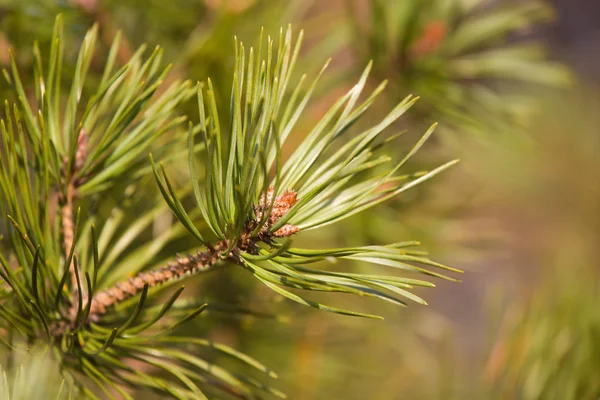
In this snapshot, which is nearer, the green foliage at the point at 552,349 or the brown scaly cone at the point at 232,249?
the brown scaly cone at the point at 232,249

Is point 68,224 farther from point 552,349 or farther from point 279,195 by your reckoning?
point 552,349

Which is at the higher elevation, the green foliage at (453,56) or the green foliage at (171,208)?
the green foliage at (453,56)

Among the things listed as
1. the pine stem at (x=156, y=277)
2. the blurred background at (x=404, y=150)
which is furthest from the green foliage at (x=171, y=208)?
the blurred background at (x=404, y=150)

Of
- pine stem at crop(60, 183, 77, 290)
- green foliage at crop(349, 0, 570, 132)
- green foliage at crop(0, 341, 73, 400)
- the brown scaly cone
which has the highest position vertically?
green foliage at crop(349, 0, 570, 132)

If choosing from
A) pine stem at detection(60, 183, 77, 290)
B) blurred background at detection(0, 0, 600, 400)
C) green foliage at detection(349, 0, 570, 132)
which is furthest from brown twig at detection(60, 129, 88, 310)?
green foliage at detection(349, 0, 570, 132)

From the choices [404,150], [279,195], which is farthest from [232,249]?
[404,150]

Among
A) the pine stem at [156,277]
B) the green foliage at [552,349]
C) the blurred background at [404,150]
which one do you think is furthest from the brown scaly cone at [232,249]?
the green foliage at [552,349]

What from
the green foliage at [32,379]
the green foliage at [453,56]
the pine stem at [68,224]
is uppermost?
the green foliage at [453,56]

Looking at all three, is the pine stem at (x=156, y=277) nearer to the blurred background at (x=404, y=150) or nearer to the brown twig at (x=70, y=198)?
the brown twig at (x=70, y=198)

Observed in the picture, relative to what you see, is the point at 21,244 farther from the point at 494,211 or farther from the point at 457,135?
the point at 494,211

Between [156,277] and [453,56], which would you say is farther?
[453,56]

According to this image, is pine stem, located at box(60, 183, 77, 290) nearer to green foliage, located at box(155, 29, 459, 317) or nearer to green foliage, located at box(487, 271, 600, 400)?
green foliage, located at box(155, 29, 459, 317)

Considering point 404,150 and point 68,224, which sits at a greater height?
point 404,150
